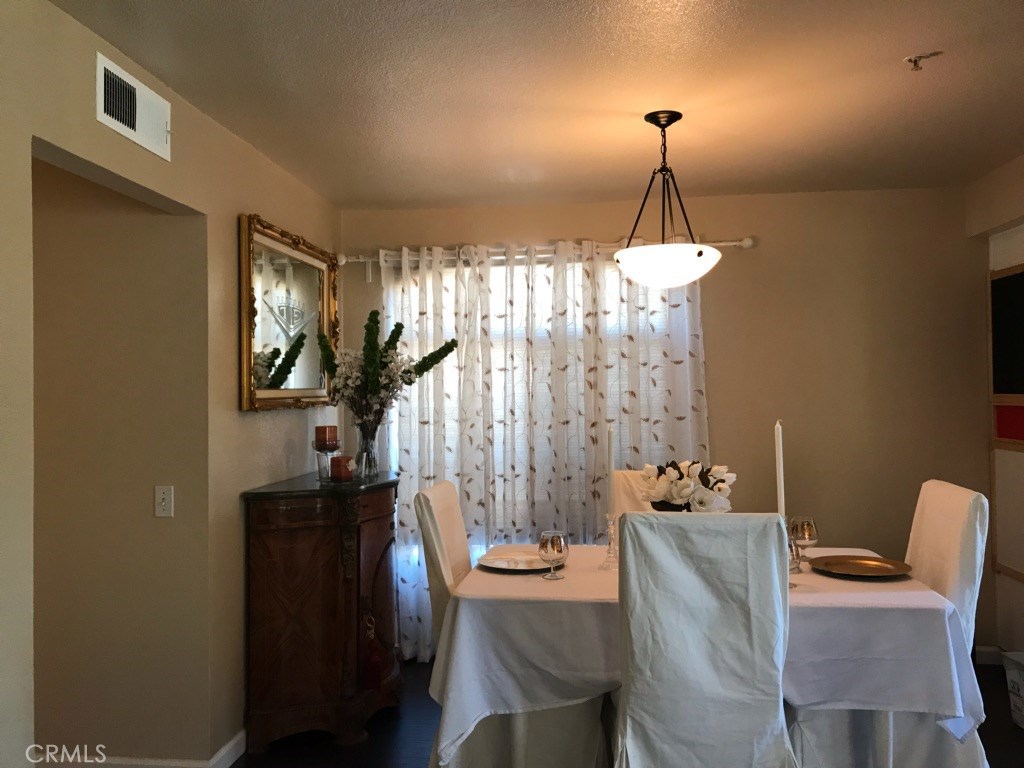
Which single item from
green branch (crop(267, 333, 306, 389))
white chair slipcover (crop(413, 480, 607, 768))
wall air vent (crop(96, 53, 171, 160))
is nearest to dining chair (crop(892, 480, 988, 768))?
white chair slipcover (crop(413, 480, 607, 768))

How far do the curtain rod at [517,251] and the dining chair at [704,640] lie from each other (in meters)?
2.40

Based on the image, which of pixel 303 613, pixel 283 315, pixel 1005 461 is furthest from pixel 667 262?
pixel 1005 461

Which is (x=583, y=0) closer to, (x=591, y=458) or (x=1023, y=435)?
(x=591, y=458)

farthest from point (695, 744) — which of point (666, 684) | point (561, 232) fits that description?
point (561, 232)

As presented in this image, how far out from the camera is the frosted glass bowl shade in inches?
109

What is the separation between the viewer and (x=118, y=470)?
114 inches

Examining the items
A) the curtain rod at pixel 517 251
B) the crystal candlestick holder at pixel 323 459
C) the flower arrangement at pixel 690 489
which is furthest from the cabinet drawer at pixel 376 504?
the curtain rod at pixel 517 251

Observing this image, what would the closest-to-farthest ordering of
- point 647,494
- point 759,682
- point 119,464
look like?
point 759,682
point 647,494
point 119,464

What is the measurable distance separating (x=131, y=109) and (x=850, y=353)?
3.51m

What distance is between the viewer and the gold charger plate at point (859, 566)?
2.50 metres

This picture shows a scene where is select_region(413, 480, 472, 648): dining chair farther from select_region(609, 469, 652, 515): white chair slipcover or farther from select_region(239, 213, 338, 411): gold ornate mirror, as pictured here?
select_region(239, 213, 338, 411): gold ornate mirror

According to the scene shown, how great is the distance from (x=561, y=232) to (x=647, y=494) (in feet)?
6.79

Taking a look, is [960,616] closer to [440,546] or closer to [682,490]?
[682,490]

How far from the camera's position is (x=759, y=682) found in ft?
6.81
